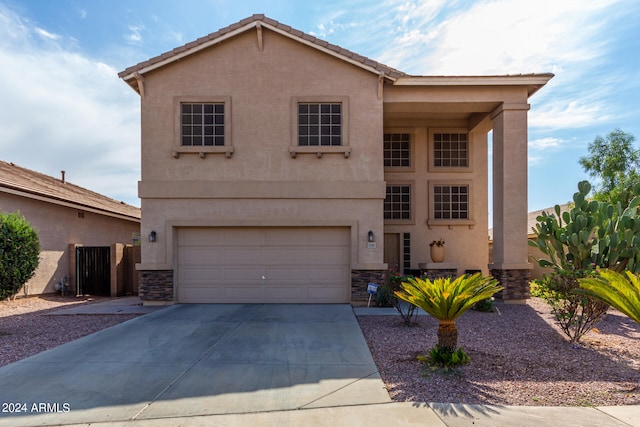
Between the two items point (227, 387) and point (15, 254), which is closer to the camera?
point (227, 387)

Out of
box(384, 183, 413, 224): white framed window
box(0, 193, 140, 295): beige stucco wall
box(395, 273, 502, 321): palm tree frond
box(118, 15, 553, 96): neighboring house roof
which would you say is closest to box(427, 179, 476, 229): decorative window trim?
box(384, 183, 413, 224): white framed window

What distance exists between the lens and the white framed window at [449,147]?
14445 mm

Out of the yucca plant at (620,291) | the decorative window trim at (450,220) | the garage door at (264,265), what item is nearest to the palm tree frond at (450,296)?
the yucca plant at (620,291)

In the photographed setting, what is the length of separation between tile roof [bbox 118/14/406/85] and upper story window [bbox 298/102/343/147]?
1462 millimetres

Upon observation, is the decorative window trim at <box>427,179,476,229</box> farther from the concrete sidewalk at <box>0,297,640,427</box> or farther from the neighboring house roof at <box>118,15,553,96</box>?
the concrete sidewalk at <box>0,297,640,427</box>

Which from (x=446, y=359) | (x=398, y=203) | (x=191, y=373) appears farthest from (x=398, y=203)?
(x=191, y=373)

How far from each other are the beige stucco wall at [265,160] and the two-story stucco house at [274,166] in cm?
3

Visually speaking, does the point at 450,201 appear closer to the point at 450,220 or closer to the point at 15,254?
the point at 450,220

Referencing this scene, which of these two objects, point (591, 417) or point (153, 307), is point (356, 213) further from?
point (591, 417)

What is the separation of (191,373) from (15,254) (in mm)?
6119

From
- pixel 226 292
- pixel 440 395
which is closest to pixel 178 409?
pixel 440 395

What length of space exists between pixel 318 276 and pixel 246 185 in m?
3.49

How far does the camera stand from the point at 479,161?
14438 mm

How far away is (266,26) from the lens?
1128 cm
